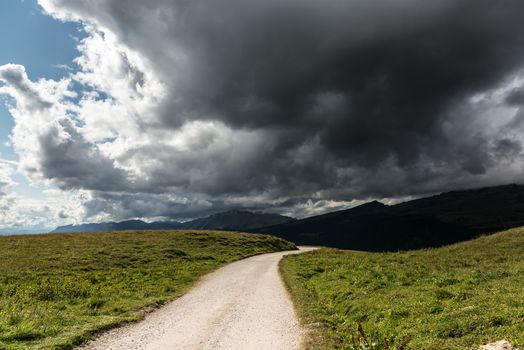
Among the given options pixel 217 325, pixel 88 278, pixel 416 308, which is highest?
pixel 88 278

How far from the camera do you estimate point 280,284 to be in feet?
102

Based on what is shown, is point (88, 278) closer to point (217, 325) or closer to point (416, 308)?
point (217, 325)

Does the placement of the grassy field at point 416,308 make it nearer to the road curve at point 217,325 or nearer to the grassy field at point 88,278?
the road curve at point 217,325

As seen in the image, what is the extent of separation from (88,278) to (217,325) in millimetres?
21659

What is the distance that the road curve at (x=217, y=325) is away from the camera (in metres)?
15.0

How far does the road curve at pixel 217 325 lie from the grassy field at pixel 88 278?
1527mm

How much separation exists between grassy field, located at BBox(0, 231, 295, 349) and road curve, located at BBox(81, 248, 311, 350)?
1.53 metres

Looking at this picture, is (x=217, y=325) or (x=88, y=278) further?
(x=88, y=278)

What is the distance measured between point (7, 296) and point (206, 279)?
16.9 m

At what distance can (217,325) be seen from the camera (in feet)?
58.3

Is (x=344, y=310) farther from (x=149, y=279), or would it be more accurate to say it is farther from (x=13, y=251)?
(x=13, y=251)

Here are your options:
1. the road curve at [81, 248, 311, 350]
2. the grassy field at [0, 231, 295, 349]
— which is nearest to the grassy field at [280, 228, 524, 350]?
the road curve at [81, 248, 311, 350]

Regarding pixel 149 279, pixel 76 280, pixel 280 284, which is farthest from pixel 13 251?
pixel 280 284

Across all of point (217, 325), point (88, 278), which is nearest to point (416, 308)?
point (217, 325)
